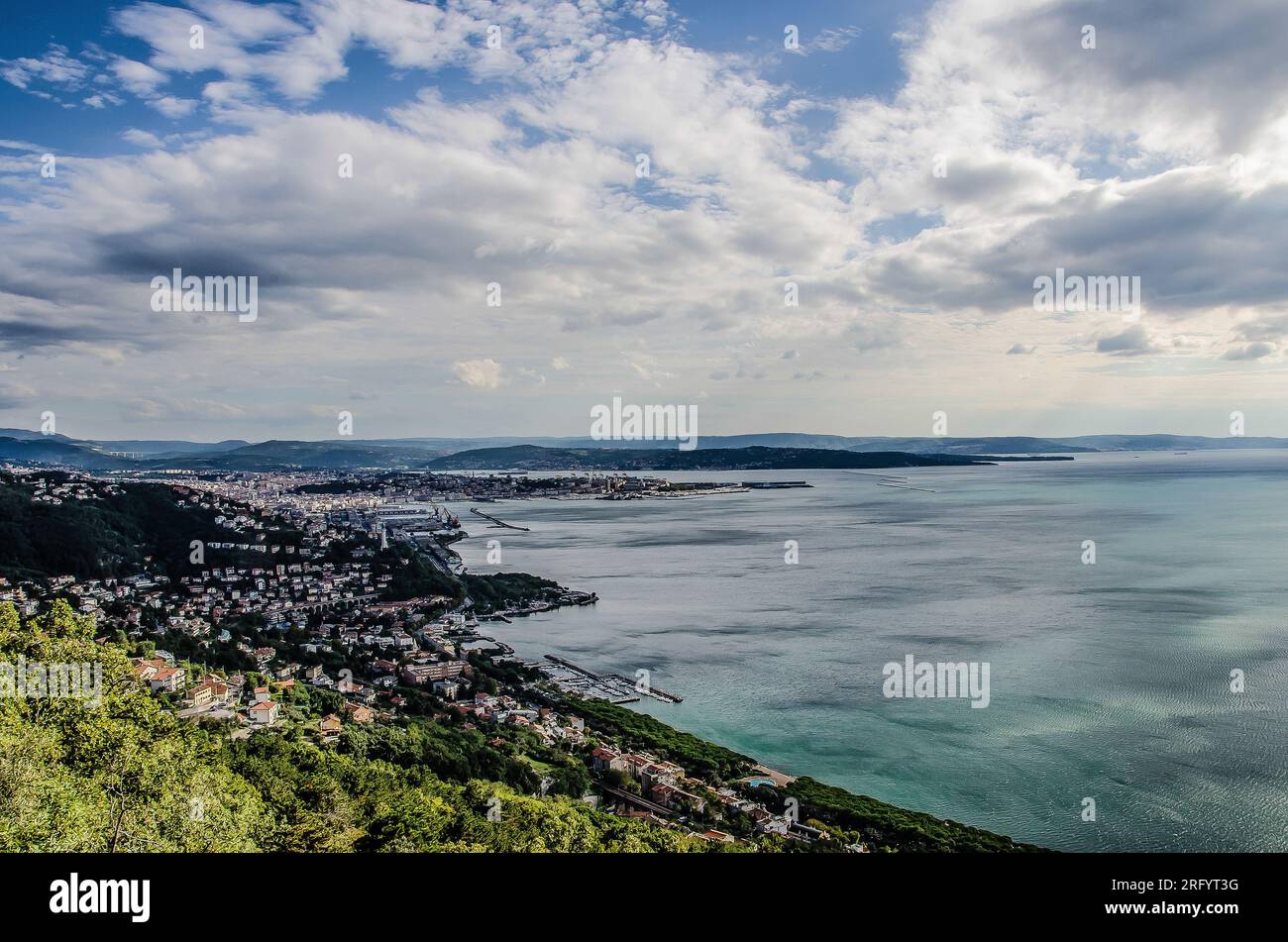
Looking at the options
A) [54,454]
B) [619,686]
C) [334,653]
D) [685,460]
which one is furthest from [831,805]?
[54,454]

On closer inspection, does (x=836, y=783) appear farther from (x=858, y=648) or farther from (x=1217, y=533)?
(x=1217, y=533)

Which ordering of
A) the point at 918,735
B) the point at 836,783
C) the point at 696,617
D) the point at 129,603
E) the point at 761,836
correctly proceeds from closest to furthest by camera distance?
the point at 761,836
the point at 836,783
the point at 918,735
the point at 129,603
the point at 696,617

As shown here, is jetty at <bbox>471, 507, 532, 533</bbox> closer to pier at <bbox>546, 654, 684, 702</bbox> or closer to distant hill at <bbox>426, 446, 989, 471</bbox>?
pier at <bbox>546, 654, 684, 702</bbox>

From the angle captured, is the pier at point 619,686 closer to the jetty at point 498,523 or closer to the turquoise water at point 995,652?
the turquoise water at point 995,652

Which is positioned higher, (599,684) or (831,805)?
(831,805)

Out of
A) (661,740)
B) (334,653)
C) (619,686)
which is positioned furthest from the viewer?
(334,653)

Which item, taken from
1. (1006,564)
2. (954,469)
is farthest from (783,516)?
(954,469)

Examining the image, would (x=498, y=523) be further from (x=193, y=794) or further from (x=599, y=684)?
(x=193, y=794)
